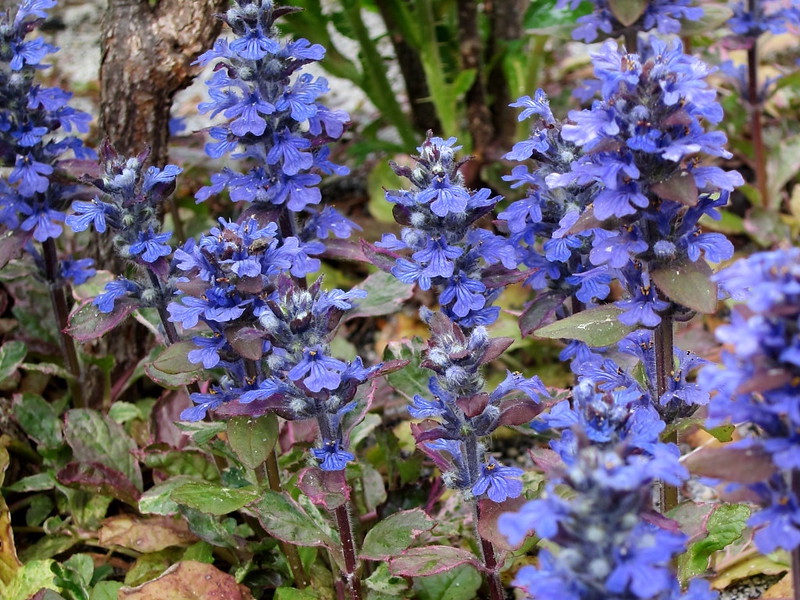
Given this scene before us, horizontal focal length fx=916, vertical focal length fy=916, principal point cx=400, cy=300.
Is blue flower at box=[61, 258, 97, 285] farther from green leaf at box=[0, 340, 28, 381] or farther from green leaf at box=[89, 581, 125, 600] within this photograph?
green leaf at box=[89, 581, 125, 600]

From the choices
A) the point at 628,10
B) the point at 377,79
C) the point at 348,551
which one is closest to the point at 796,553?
the point at 348,551

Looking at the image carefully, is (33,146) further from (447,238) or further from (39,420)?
(447,238)

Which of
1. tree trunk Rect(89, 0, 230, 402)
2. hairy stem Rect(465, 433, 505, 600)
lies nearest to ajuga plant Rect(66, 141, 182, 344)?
tree trunk Rect(89, 0, 230, 402)

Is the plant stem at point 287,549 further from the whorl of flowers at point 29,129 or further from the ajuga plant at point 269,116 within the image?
the whorl of flowers at point 29,129

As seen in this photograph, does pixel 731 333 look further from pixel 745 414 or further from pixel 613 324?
pixel 613 324

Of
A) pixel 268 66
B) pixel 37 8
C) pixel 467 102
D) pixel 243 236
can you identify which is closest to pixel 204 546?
pixel 243 236
